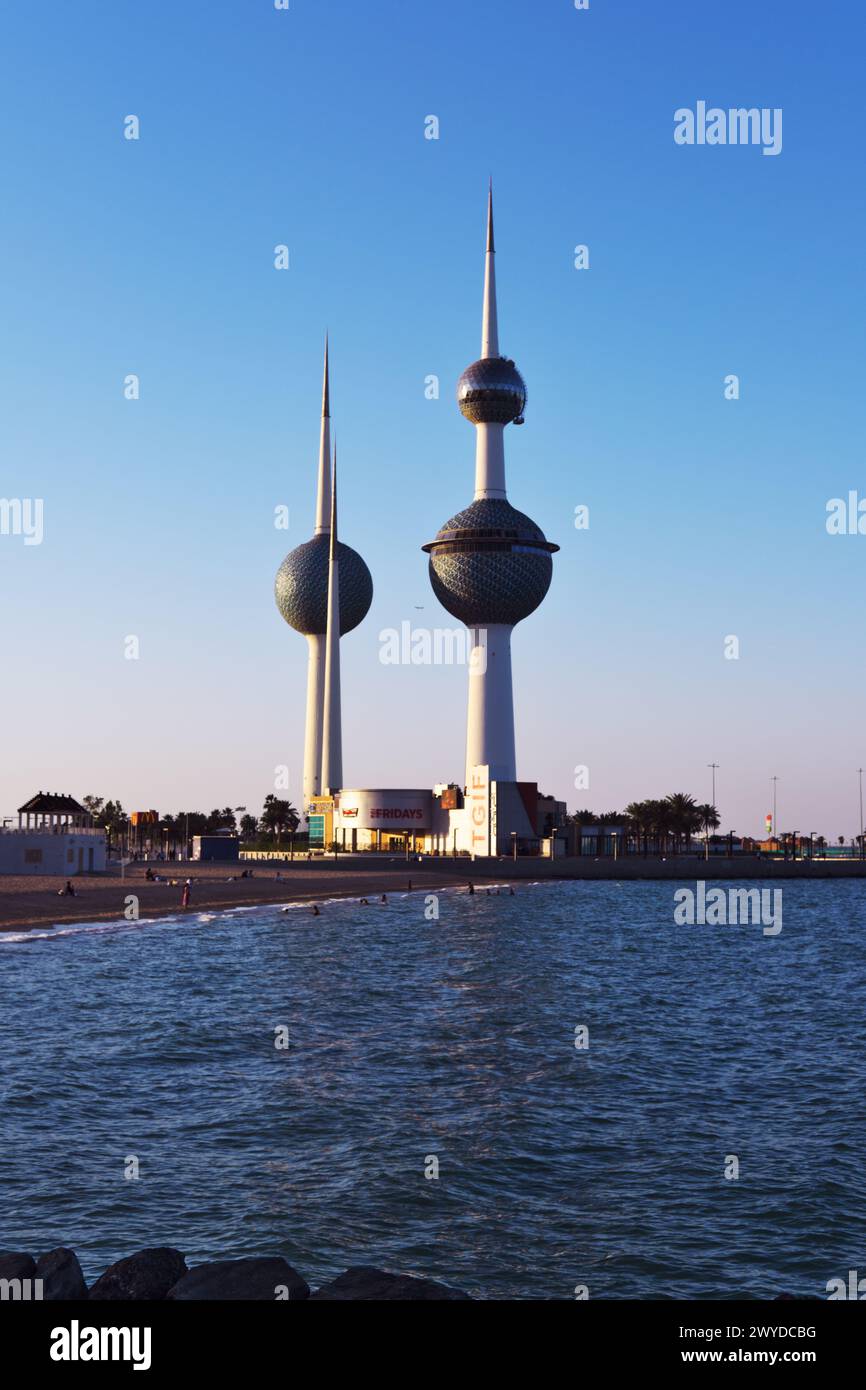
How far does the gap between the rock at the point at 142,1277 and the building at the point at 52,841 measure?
93.6 meters

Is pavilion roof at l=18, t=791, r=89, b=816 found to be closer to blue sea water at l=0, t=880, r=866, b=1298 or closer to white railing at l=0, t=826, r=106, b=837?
white railing at l=0, t=826, r=106, b=837

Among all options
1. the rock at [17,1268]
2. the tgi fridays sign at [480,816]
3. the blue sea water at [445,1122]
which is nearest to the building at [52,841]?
the blue sea water at [445,1122]

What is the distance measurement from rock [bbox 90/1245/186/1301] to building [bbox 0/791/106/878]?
93.6 meters

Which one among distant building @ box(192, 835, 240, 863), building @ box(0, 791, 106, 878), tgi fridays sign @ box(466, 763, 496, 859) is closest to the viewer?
building @ box(0, 791, 106, 878)

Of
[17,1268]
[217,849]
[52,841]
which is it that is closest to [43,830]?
[52,841]

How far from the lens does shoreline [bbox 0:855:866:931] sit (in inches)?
3182

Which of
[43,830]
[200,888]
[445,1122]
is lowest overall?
[200,888]

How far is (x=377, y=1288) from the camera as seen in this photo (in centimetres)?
1301

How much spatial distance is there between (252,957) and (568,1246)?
4335 centimetres

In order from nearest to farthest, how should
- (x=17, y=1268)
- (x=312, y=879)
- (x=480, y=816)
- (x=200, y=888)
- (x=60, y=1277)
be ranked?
1. (x=60, y=1277)
2. (x=17, y=1268)
3. (x=200, y=888)
4. (x=312, y=879)
5. (x=480, y=816)

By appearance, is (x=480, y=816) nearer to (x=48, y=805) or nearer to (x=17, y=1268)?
(x=48, y=805)

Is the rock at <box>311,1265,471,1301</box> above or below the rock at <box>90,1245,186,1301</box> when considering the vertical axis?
above

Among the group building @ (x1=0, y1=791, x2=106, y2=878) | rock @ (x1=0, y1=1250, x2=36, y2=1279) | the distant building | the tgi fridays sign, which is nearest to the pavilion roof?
building @ (x1=0, y1=791, x2=106, y2=878)

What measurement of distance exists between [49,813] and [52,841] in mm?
8595
